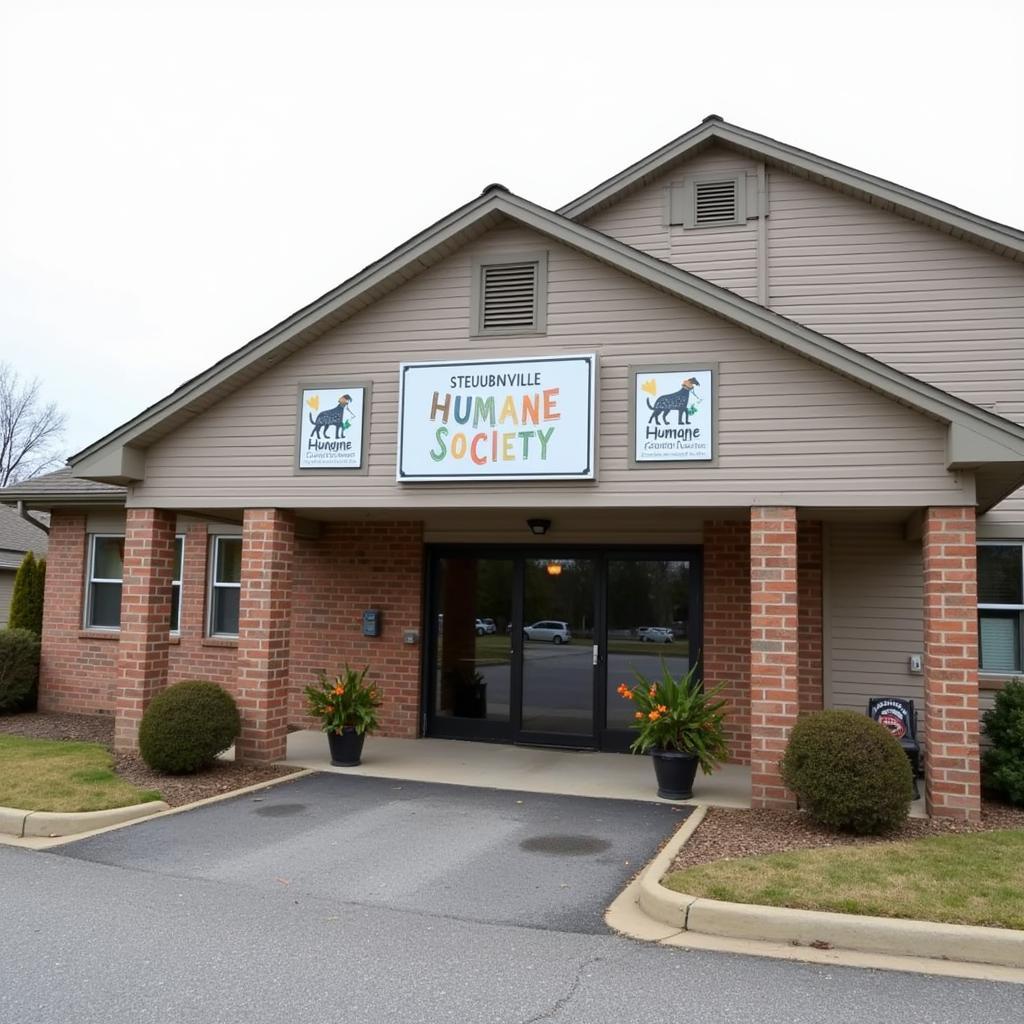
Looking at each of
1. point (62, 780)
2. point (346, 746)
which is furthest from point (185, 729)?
point (346, 746)

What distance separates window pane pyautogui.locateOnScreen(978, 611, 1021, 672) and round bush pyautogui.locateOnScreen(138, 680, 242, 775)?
8.40 metres

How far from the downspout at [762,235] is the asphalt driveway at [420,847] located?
666 centimetres

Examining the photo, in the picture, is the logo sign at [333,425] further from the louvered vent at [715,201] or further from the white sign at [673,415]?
the louvered vent at [715,201]

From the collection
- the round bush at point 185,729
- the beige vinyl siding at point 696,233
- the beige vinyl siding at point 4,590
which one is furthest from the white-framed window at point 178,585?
the beige vinyl siding at point 4,590

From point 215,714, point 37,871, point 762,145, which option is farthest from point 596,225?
point 37,871

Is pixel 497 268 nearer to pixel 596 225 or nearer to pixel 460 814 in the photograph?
pixel 596 225

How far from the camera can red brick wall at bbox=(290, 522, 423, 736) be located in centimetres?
1257

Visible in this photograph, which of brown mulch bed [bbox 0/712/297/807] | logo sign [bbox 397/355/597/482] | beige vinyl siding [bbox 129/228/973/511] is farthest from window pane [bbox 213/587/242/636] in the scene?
logo sign [bbox 397/355/597/482]

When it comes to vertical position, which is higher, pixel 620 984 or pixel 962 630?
pixel 962 630

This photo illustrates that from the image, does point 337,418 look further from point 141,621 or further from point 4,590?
point 4,590

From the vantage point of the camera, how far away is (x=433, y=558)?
502 inches

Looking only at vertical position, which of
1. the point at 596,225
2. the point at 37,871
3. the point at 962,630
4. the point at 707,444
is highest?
the point at 596,225

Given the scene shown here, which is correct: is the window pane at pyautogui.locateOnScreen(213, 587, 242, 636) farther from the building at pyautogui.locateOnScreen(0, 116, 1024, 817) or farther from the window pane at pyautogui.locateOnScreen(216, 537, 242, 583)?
the window pane at pyautogui.locateOnScreen(216, 537, 242, 583)

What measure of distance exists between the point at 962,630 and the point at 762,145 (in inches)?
276
